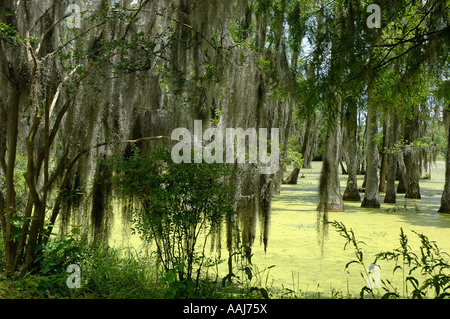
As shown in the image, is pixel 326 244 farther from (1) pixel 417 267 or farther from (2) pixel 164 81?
(2) pixel 164 81

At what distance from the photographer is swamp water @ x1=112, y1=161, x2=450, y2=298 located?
13.3ft

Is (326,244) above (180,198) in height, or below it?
below

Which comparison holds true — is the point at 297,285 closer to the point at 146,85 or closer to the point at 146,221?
the point at 146,221

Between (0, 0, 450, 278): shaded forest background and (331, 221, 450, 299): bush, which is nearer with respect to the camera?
(331, 221, 450, 299): bush

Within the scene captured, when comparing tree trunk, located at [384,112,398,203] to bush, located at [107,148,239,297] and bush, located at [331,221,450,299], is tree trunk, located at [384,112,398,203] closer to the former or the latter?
bush, located at [331,221,450,299]

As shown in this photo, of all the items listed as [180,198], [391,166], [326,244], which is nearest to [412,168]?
[391,166]

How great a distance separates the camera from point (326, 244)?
5738 mm

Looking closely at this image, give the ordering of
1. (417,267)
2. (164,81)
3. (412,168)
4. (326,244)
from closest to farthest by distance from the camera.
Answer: (417,267)
(164,81)
(326,244)
(412,168)

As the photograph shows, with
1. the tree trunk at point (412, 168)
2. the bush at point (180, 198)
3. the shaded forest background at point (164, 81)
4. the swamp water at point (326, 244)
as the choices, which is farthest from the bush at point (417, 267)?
the tree trunk at point (412, 168)

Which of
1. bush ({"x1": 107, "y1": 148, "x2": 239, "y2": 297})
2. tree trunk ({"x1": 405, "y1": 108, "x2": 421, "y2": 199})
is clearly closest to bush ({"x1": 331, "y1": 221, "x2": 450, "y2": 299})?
bush ({"x1": 107, "y1": 148, "x2": 239, "y2": 297})

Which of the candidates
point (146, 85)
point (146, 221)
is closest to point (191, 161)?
point (146, 221)

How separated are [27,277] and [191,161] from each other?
61.5 inches
